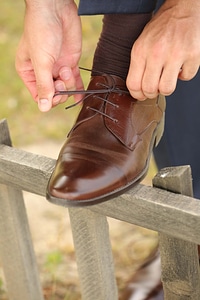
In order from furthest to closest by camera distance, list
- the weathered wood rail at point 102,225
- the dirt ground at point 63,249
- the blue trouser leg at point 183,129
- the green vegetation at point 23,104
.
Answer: the green vegetation at point 23,104 < the dirt ground at point 63,249 < the blue trouser leg at point 183,129 < the weathered wood rail at point 102,225

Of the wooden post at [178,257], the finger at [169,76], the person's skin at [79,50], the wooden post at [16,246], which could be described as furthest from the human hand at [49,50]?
the wooden post at [178,257]

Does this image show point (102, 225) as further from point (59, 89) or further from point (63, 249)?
point (63, 249)

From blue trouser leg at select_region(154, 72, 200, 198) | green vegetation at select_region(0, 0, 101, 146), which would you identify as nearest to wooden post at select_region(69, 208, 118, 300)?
blue trouser leg at select_region(154, 72, 200, 198)

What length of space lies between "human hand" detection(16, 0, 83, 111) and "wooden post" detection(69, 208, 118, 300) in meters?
0.25

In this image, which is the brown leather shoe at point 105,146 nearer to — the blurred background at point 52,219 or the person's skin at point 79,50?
the person's skin at point 79,50

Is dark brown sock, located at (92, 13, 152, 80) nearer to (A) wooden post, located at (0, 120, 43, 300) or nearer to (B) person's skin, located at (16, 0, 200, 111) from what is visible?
(B) person's skin, located at (16, 0, 200, 111)

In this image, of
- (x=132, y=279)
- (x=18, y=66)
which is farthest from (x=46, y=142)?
(x=18, y=66)

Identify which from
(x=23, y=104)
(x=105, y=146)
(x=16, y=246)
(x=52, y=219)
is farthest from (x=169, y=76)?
(x=23, y=104)

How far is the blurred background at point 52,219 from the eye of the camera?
7.90 ft

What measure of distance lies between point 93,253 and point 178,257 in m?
0.20

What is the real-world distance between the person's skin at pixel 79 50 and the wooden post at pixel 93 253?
250mm

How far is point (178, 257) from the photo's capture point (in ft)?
4.32

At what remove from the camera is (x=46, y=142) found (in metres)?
3.20

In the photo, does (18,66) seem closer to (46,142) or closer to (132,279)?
(132,279)
